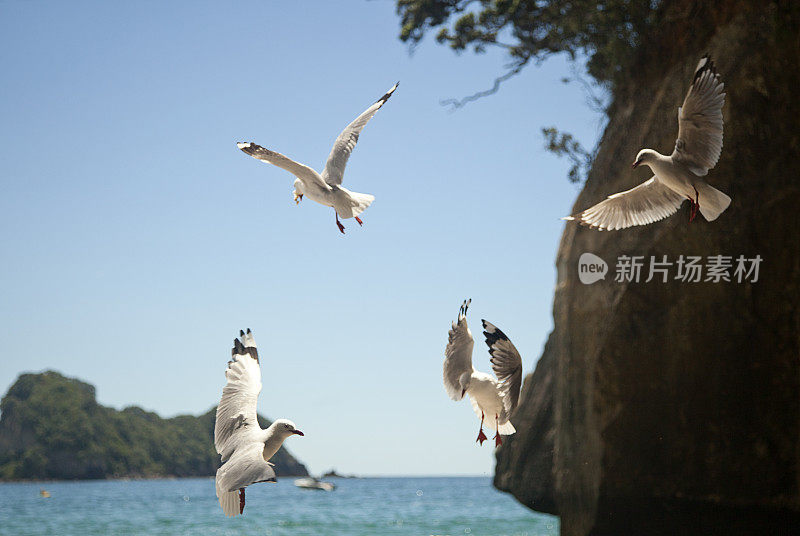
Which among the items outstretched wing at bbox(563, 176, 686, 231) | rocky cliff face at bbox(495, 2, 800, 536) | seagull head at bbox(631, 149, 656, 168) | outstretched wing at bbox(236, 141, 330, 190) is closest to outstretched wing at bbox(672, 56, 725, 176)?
seagull head at bbox(631, 149, 656, 168)

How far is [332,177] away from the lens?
17.3 ft

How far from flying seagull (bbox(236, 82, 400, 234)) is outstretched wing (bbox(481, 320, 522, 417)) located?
1.10 m

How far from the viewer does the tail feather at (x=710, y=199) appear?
5.69 meters

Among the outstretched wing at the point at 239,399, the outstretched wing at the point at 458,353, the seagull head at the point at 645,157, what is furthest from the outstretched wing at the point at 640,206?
the outstretched wing at the point at 239,399

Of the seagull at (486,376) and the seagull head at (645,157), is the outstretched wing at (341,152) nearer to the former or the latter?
the seagull at (486,376)

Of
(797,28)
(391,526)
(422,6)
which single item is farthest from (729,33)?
(391,526)

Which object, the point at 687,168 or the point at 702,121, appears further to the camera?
the point at 687,168

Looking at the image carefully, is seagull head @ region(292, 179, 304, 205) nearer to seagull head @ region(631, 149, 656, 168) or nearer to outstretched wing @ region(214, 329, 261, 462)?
outstretched wing @ region(214, 329, 261, 462)

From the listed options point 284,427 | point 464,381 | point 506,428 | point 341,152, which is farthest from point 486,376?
point 341,152

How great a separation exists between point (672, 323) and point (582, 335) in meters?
1.08

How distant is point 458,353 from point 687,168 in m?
2.00

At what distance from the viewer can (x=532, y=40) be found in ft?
37.7

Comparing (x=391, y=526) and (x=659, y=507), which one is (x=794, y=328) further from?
(x=391, y=526)

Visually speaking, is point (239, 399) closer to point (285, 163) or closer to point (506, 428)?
point (285, 163)
